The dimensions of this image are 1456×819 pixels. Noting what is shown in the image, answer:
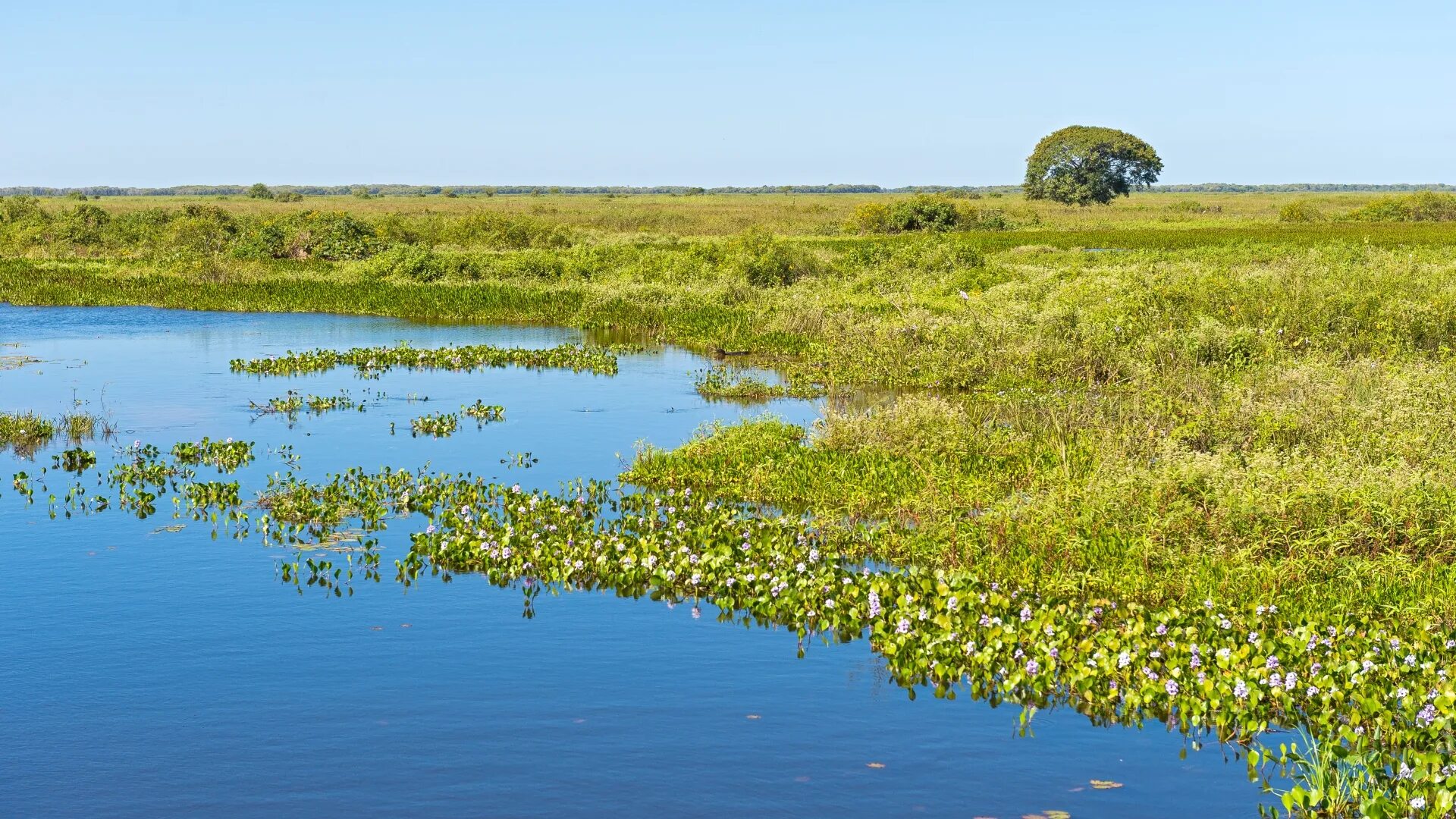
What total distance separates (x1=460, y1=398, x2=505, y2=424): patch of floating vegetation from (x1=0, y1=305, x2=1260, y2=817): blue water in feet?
23.2

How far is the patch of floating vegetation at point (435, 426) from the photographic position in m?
21.1

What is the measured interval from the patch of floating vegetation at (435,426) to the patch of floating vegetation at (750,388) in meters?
5.40

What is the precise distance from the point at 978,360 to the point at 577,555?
13.7m

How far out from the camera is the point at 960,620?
36.8ft

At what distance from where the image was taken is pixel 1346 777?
27.7ft

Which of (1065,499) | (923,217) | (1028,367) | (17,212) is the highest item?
(923,217)

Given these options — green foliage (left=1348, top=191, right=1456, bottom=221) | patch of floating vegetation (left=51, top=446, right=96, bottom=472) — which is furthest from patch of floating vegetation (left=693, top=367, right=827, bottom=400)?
green foliage (left=1348, top=191, right=1456, bottom=221)

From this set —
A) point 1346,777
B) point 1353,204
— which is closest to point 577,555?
point 1346,777

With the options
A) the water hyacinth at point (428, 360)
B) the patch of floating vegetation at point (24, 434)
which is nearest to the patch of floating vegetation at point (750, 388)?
the water hyacinth at point (428, 360)

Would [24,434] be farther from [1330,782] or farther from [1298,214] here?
[1298,214]

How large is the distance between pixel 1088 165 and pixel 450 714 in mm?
106418

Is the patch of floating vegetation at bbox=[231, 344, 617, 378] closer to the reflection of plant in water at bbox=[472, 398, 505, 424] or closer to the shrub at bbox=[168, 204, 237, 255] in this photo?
the reflection of plant in water at bbox=[472, 398, 505, 424]

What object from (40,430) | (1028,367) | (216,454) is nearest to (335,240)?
(40,430)

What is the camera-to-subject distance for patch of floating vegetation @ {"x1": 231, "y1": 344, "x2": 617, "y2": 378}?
28.6 m
